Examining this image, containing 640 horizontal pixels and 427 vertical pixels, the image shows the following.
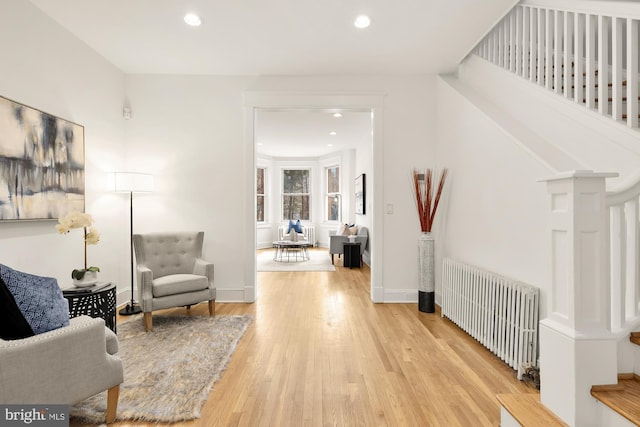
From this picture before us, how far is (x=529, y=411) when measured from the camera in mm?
1479

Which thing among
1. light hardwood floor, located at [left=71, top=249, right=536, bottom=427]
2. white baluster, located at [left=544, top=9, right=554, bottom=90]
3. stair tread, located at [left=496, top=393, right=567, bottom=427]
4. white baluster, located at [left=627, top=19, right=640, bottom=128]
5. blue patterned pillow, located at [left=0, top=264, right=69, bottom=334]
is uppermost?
white baluster, located at [left=544, top=9, right=554, bottom=90]

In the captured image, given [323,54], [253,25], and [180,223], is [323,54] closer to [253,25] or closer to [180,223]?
[253,25]

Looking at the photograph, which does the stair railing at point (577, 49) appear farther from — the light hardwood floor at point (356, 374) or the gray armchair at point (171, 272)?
the gray armchair at point (171, 272)

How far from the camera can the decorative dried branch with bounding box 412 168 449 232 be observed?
379cm

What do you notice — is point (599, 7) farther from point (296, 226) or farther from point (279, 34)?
point (296, 226)

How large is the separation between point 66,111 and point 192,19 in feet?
4.91

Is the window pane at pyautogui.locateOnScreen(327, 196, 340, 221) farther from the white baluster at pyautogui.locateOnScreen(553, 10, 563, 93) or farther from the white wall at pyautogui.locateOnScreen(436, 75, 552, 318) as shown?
the white baluster at pyautogui.locateOnScreen(553, 10, 563, 93)

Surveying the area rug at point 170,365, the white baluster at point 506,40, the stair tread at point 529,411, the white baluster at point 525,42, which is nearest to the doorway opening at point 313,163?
the area rug at point 170,365

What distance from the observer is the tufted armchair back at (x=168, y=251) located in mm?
3611

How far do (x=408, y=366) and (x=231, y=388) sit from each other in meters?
1.27

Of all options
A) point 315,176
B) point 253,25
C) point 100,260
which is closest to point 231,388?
point 100,260

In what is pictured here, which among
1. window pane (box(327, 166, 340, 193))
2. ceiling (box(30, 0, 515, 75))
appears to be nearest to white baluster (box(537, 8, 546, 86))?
ceiling (box(30, 0, 515, 75))

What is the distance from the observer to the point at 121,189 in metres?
3.63

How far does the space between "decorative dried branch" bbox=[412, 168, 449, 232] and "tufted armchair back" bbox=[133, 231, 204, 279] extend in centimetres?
261
